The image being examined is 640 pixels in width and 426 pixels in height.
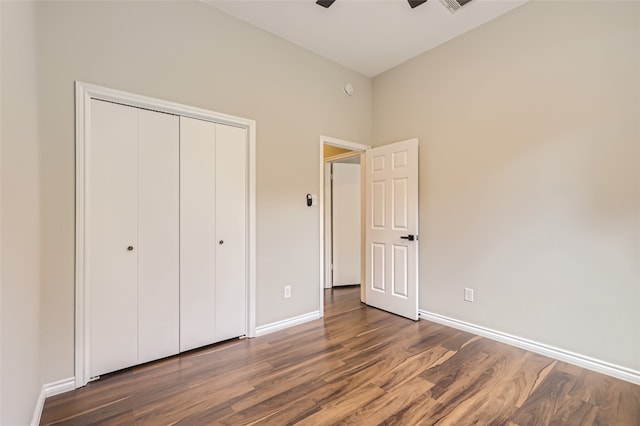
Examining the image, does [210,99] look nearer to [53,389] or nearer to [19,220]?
[19,220]

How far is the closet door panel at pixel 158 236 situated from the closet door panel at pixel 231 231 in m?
0.36

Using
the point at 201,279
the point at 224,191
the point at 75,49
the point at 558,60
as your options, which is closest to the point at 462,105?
the point at 558,60

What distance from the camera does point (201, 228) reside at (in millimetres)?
2521

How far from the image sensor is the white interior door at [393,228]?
10.7ft

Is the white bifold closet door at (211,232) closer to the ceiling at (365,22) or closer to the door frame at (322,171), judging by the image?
the door frame at (322,171)

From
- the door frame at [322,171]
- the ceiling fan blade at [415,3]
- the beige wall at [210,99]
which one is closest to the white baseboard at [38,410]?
the beige wall at [210,99]

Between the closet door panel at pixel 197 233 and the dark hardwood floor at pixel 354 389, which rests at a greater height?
the closet door panel at pixel 197 233

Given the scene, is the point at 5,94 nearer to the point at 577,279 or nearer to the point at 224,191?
the point at 224,191

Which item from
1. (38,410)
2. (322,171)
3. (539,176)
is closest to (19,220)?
(38,410)

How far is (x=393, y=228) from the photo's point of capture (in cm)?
345

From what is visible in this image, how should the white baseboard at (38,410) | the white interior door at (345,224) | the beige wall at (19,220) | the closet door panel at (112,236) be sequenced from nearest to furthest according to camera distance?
the beige wall at (19,220) → the white baseboard at (38,410) → the closet door panel at (112,236) → the white interior door at (345,224)

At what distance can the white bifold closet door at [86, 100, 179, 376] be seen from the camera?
2.04 metres

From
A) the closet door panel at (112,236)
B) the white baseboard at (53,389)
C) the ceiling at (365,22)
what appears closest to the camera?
the white baseboard at (53,389)

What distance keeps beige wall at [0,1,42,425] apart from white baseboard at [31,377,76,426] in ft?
0.27
